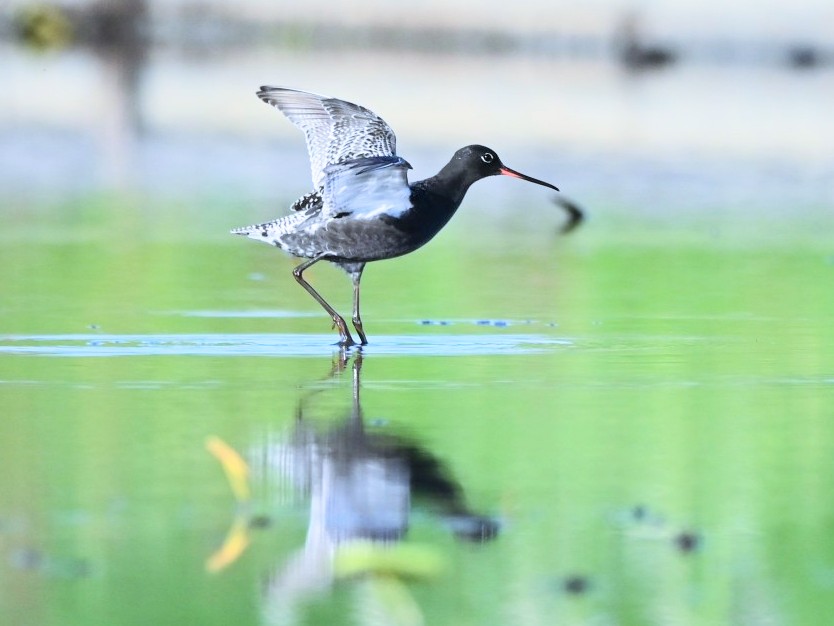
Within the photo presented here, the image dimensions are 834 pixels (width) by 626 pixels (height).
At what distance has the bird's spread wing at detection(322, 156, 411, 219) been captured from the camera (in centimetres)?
1002

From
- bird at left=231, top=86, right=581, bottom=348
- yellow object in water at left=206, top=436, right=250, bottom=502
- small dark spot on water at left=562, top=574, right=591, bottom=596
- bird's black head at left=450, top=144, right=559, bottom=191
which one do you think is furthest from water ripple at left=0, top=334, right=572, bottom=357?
small dark spot on water at left=562, top=574, right=591, bottom=596

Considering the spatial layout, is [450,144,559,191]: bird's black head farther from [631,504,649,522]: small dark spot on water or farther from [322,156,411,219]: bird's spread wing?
[631,504,649,522]: small dark spot on water

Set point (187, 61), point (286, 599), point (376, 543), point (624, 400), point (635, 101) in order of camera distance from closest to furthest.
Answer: point (286, 599) → point (376, 543) → point (624, 400) → point (635, 101) → point (187, 61)

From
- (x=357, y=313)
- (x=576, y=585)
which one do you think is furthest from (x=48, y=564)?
(x=357, y=313)

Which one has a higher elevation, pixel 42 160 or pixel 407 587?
pixel 42 160

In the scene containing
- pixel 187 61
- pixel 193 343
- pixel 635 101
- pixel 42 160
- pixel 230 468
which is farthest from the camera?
pixel 187 61

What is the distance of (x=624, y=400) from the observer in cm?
823

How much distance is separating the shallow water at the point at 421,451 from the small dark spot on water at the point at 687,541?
1cm

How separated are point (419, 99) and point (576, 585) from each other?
85.6 ft

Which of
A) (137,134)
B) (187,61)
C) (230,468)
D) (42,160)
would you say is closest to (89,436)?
(230,468)

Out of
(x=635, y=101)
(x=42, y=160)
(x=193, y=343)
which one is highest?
(x=635, y=101)

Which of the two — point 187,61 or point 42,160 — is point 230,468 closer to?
point 42,160

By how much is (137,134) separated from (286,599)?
20.3m

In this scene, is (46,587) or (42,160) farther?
(42,160)
